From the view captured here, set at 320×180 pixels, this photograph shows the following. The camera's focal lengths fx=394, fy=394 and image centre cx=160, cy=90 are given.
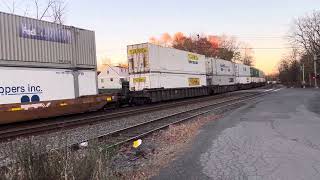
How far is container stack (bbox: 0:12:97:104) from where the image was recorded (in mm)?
14523

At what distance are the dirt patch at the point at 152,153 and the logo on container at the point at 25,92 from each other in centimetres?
575

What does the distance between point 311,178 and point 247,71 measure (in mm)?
59635

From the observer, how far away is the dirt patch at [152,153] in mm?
7034

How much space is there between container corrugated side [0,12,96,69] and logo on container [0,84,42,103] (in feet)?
2.91

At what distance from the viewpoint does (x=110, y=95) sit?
20500 millimetres

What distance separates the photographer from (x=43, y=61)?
16172 mm

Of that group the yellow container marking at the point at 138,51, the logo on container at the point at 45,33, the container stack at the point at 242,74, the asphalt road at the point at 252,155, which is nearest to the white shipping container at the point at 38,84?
the logo on container at the point at 45,33

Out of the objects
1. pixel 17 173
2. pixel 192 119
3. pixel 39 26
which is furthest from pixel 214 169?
pixel 39 26

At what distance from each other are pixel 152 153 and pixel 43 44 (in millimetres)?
9193

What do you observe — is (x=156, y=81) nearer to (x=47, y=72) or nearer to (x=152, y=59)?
(x=152, y=59)

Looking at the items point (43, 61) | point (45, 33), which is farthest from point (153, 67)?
point (43, 61)

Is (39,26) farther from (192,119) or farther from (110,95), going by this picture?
(192,119)

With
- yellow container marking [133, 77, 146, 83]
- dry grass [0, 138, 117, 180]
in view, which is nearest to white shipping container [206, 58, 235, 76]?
yellow container marking [133, 77, 146, 83]

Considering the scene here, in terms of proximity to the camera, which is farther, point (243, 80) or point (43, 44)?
point (243, 80)
